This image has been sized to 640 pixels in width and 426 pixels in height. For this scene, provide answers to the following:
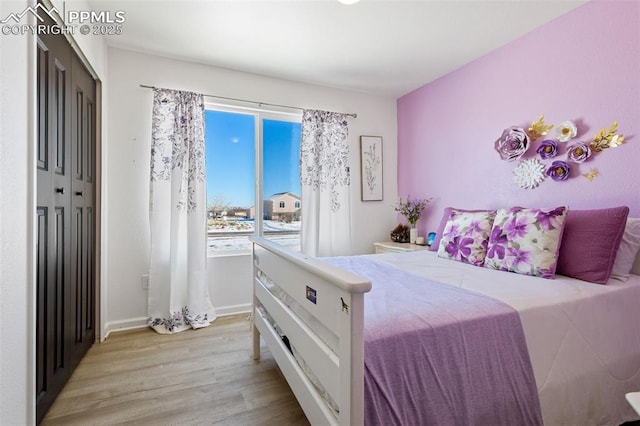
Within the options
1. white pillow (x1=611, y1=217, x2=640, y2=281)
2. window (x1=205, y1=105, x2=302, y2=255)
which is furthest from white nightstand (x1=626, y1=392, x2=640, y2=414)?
window (x1=205, y1=105, x2=302, y2=255)

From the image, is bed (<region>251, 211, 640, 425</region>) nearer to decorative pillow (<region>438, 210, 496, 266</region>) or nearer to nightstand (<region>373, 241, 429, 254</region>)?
decorative pillow (<region>438, 210, 496, 266</region>)

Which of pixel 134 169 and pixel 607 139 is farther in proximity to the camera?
pixel 134 169

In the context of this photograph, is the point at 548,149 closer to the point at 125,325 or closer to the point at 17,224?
the point at 17,224

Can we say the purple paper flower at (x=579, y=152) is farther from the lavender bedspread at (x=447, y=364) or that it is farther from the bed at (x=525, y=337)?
the lavender bedspread at (x=447, y=364)

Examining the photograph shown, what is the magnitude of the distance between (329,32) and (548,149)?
185 centimetres

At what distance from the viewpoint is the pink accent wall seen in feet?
6.04

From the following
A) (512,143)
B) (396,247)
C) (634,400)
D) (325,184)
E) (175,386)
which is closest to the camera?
(634,400)

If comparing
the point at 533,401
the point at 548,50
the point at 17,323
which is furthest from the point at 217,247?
the point at 548,50

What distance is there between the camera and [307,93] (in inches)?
129

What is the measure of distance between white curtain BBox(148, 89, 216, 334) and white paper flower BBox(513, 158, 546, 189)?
8.92 ft

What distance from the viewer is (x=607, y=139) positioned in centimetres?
191

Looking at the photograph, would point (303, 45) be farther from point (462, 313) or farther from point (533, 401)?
point (533, 401)

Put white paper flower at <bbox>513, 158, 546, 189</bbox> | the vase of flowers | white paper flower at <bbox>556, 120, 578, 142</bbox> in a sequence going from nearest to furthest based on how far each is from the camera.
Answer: white paper flower at <bbox>556, 120, 578, 142</bbox> < white paper flower at <bbox>513, 158, 546, 189</bbox> < the vase of flowers
